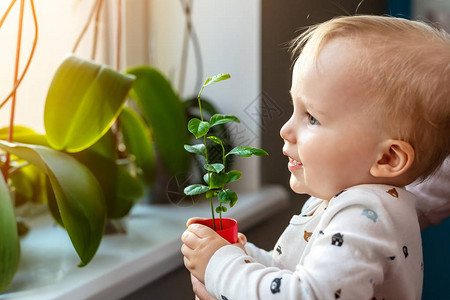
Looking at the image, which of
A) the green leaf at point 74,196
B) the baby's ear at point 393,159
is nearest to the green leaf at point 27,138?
the green leaf at point 74,196

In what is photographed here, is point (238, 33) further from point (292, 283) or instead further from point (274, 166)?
point (292, 283)

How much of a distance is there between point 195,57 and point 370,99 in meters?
0.61

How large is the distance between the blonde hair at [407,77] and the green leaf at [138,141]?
0.55 meters

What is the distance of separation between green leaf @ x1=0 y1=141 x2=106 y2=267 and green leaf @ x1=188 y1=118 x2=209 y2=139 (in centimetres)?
25

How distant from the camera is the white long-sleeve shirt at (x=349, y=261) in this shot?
1.66 feet

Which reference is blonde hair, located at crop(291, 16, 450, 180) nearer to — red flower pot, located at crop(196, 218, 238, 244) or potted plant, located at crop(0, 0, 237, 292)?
red flower pot, located at crop(196, 218, 238, 244)

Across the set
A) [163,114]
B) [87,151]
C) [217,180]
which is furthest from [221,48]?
[217,180]

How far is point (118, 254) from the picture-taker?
37.7 inches

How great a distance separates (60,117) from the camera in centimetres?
82

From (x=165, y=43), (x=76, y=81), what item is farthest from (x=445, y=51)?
(x=165, y=43)

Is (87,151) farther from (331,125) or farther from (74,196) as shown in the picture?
(331,125)

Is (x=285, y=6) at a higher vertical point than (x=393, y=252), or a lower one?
higher

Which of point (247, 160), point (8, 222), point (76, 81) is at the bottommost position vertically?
point (247, 160)

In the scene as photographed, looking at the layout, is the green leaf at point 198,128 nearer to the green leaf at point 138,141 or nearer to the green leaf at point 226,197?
the green leaf at point 226,197
